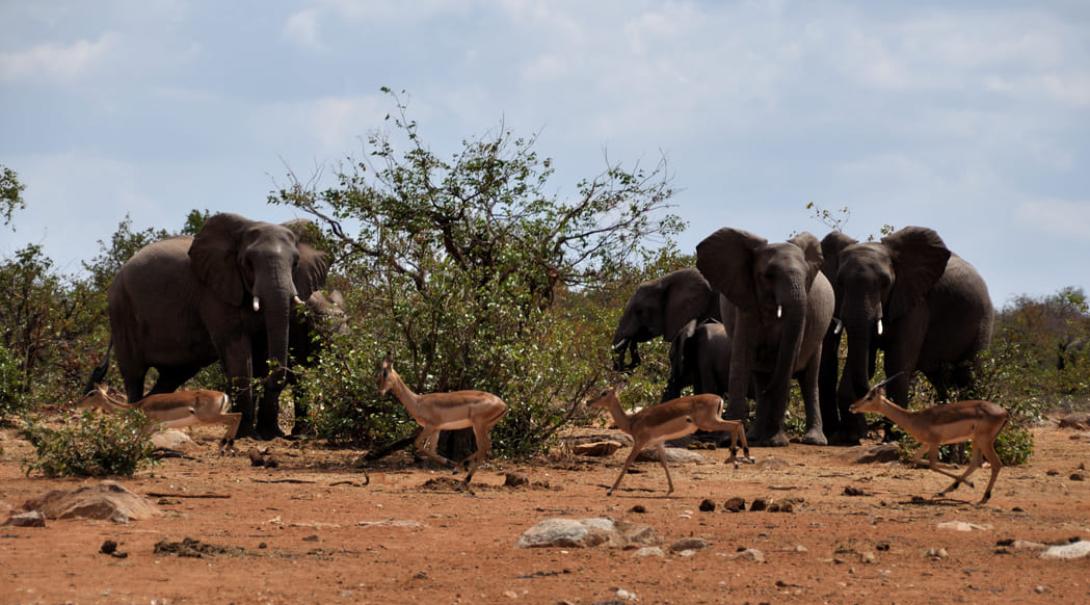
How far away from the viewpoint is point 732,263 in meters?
20.2

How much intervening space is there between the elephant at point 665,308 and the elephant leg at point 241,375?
6.45 meters

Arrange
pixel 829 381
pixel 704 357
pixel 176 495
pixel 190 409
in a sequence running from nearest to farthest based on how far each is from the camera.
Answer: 1. pixel 176 495
2. pixel 190 409
3. pixel 829 381
4. pixel 704 357

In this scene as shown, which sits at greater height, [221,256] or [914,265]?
[914,265]

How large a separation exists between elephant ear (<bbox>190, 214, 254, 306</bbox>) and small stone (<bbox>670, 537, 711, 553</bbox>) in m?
11.8

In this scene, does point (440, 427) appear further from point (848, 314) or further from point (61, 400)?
point (61, 400)

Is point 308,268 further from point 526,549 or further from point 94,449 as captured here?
point 526,549

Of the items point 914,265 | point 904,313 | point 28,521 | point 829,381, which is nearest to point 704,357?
point 829,381

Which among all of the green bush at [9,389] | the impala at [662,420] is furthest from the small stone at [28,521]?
the green bush at [9,389]

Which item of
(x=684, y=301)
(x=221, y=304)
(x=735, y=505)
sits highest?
(x=684, y=301)

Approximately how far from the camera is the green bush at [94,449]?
1379cm

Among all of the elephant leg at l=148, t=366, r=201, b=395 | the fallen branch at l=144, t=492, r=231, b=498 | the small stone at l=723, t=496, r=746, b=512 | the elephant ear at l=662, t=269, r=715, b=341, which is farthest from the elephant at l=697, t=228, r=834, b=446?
the fallen branch at l=144, t=492, r=231, b=498

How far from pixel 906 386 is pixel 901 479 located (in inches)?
182

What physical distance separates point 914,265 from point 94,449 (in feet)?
38.2

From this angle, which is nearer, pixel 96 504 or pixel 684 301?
pixel 96 504
